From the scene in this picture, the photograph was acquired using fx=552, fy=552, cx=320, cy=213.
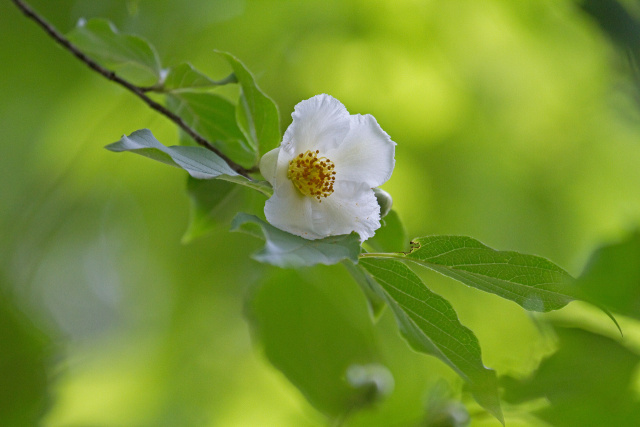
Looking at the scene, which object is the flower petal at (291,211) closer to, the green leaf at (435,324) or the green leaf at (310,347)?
the green leaf at (435,324)

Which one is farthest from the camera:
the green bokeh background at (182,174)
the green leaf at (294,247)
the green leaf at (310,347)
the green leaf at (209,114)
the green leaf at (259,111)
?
the green bokeh background at (182,174)

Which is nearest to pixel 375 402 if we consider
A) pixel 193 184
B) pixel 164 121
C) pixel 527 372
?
pixel 527 372

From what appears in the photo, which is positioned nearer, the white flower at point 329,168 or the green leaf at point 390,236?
the white flower at point 329,168

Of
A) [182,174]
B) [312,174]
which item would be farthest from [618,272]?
[182,174]

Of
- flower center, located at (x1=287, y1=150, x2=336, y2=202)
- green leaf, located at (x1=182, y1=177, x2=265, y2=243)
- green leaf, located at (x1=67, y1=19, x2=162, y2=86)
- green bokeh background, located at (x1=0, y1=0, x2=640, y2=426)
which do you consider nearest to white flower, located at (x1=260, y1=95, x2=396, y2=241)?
flower center, located at (x1=287, y1=150, x2=336, y2=202)

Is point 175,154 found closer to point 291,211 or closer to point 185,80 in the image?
point 291,211

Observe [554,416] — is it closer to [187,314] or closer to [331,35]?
[187,314]

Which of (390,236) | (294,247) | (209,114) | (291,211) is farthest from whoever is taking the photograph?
(209,114)

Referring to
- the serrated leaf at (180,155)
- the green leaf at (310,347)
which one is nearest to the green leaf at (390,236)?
the serrated leaf at (180,155)
